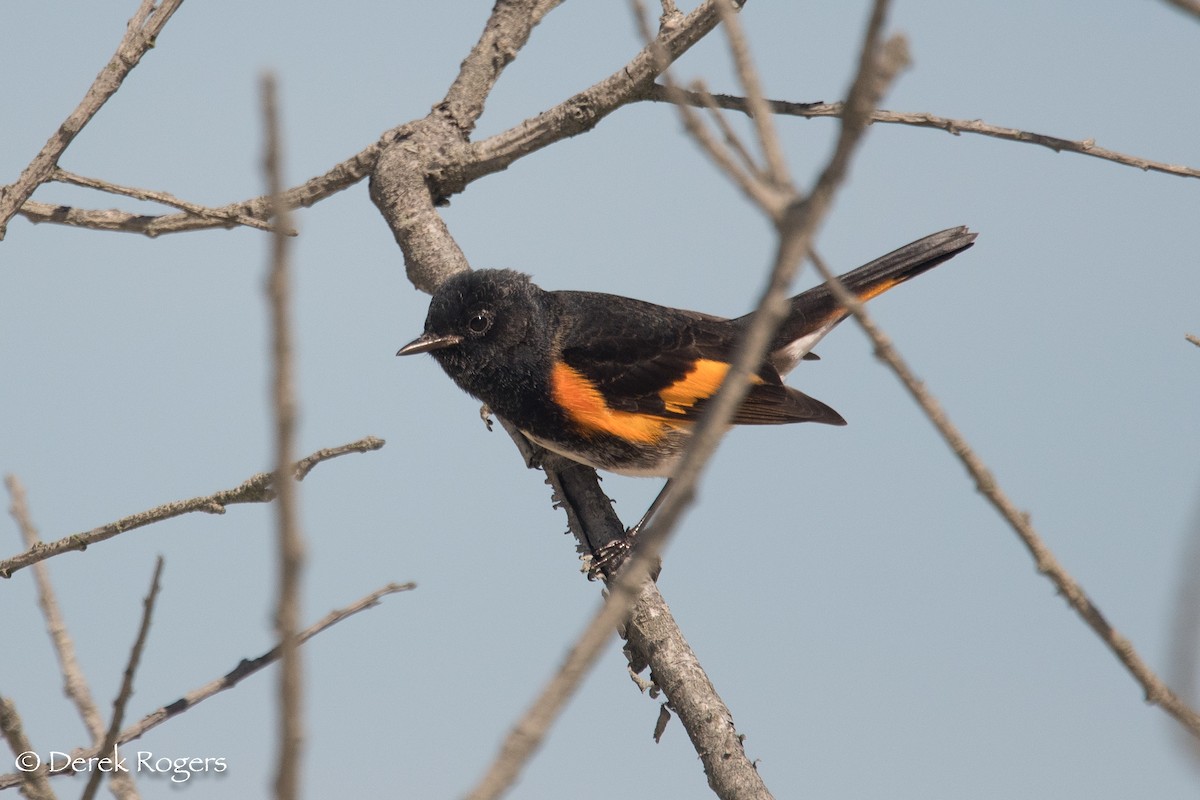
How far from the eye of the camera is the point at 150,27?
2764 mm

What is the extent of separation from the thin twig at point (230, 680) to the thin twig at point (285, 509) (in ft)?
3.88

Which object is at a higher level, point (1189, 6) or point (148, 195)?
point (148, 195)

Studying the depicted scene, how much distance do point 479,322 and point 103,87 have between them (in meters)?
1.77

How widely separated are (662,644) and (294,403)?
262 centimetres

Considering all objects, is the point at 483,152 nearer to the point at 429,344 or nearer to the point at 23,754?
the point at 429,344

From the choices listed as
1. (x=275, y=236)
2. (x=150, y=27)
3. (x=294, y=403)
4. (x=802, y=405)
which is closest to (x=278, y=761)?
(x=294, y=403)

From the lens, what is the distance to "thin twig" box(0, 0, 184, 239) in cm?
275

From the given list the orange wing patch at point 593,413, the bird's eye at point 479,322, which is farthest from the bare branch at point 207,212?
the orange wing patch at point 593,413

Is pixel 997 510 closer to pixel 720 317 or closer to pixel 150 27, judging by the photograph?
pixel 150 27

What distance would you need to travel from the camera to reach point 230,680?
86.0 inches

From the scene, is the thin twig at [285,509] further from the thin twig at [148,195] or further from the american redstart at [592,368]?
the american redstart at [592,368]

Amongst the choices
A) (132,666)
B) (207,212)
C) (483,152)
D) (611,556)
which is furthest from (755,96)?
(483,152)

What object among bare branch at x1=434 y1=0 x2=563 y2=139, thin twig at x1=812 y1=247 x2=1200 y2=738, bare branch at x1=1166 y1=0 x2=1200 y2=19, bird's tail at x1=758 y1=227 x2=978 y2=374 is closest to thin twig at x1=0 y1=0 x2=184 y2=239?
bare branch at x1=434 y1=0 x2=563 y2=139

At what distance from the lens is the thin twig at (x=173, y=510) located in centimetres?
238
